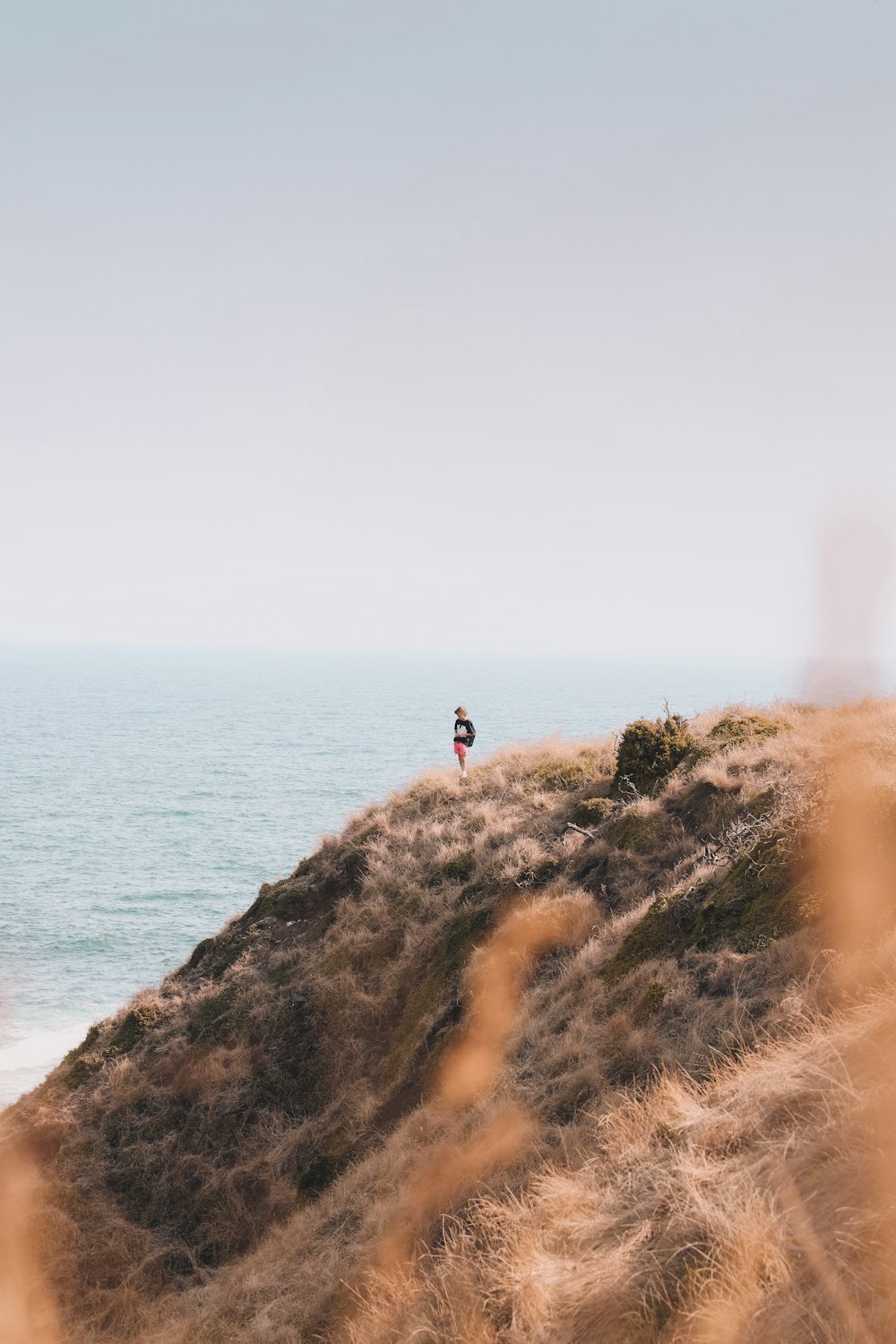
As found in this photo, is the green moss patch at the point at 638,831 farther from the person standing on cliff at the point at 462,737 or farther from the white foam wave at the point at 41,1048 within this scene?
the white foam wave at the point at 41,1048

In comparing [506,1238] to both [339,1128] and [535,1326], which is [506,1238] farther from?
[339,1128]

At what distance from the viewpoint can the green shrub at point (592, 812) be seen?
1580 cm

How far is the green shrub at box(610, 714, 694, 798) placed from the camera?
16.7 metres

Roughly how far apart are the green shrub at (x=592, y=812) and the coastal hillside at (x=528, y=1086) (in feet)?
0.29

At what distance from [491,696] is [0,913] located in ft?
475

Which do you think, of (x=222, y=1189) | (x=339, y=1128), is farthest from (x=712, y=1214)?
(x=222, y=1189)

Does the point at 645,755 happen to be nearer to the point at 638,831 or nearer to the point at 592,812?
the point at 592,812

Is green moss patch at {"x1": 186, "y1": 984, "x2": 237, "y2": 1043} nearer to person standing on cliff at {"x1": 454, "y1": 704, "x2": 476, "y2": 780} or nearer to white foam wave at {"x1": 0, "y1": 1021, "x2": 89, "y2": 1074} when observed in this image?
person standing on cliff at {"x1": 454, "y1": 704, "x2": 476, "y2": 780}

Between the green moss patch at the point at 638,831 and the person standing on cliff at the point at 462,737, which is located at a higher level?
the person standing on cliff at the point at 462,737

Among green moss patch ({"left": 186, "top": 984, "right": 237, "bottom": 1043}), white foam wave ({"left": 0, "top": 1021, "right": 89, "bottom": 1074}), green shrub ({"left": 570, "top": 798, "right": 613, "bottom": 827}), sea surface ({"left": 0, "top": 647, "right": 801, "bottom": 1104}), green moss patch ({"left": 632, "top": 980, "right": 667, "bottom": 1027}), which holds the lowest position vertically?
white foam wave ({"left": 0, "top": 1021, "right": 89, "bottom": 1074})

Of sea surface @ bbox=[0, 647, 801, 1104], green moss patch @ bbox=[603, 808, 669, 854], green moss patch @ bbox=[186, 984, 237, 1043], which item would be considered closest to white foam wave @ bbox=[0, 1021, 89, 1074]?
sea surface @ bbox=[0, 647, 801, 1104]

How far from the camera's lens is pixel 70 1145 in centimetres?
1383

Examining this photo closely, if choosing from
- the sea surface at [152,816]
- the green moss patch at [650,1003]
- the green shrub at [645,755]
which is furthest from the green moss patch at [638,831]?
the sea surface at [152,816]

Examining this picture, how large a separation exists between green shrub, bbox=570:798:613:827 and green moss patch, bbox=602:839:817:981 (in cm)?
472
